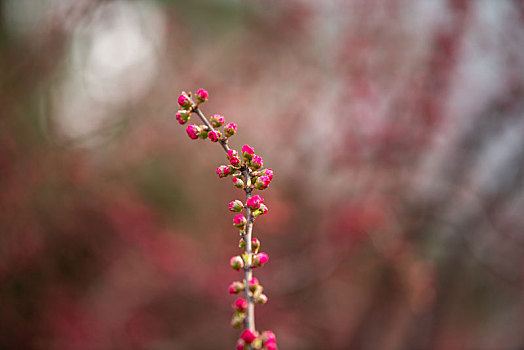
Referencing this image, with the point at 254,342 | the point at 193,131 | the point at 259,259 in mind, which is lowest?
the point at 254,342

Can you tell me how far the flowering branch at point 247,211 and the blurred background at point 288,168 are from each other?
2389 millimetres

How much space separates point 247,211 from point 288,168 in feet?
11.2

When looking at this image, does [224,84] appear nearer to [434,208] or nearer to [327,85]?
[327,85]

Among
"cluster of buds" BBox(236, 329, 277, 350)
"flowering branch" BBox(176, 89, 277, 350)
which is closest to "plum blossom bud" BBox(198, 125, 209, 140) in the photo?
"flowering branch" BBox(176, 89, 277, 350)

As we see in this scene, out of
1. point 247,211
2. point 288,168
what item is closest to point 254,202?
point 247,211

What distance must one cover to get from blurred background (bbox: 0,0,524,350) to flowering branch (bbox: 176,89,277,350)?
2389 mm

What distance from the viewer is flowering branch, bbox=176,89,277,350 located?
2.15 ft

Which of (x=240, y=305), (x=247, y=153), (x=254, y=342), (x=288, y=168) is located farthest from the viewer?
(x=288, y=168)

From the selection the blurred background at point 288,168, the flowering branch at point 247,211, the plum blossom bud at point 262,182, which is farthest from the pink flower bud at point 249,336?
the blurred background at point 288,168

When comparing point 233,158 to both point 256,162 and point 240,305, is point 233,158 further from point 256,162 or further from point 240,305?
point 240,305

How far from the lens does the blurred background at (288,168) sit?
2914 millimetres

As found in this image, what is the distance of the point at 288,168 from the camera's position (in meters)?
4.16

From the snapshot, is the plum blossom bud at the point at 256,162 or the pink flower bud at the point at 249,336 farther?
the plum blossom bud at the point at 256,162

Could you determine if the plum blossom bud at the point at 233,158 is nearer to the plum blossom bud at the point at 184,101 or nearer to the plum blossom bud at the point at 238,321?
the plum blossom bud at the point at 184,101
